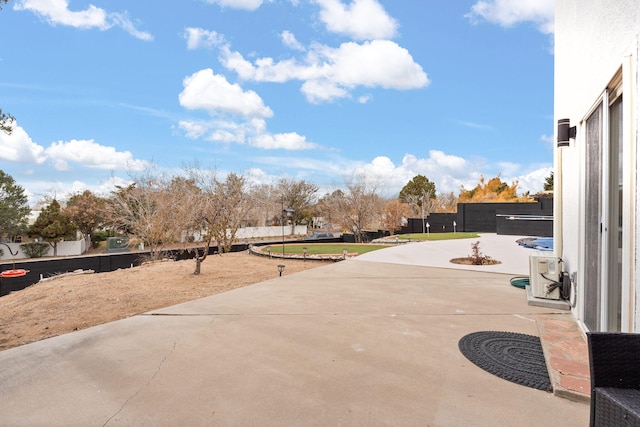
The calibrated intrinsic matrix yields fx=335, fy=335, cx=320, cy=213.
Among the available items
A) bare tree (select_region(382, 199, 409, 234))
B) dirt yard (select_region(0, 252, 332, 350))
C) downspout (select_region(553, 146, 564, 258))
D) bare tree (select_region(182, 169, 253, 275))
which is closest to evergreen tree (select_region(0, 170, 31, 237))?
bare tree (select_region(182, 169, 253, 275))

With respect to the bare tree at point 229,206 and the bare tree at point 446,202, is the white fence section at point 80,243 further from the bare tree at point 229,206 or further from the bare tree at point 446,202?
the bare tree at point 446,202

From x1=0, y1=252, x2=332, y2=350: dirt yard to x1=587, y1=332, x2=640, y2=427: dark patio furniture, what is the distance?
15.7 feet

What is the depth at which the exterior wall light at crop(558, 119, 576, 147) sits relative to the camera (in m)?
3.53

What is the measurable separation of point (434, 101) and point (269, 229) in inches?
755

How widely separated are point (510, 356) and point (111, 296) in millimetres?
7030

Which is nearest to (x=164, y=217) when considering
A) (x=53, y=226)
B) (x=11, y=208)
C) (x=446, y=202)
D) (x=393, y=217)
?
(x=53, y=226)

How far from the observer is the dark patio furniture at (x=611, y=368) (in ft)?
3.75

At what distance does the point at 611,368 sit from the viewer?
1169 millimetres

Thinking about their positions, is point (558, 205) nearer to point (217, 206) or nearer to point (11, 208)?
point (217, 206)

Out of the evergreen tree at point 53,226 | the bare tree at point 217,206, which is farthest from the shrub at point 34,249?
the bare tree at point 217,206

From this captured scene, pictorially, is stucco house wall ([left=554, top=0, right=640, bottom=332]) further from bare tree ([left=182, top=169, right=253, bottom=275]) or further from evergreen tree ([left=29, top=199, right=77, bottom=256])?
evergreen tree ([left=29, top=199, right=77, bottom=256])

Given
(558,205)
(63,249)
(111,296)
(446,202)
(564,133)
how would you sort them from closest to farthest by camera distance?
(564,133), (558,205), (111,296), (63,249), (446,202)

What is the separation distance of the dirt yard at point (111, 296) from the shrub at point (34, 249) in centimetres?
1697

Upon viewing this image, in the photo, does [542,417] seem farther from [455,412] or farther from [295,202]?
[295,202]
